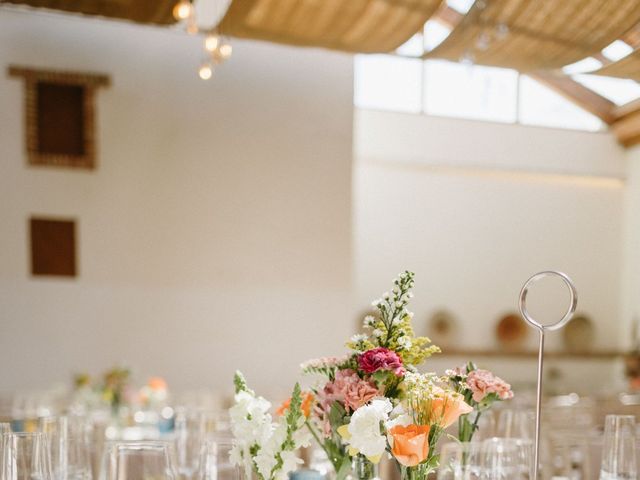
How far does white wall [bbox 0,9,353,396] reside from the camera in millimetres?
7785

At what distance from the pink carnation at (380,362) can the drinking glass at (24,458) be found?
906 millimetres

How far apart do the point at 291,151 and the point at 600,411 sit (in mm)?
3630

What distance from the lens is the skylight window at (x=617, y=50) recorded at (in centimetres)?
450

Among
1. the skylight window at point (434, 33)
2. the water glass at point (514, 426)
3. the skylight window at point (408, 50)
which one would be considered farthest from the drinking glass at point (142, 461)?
the skylight window at point (408, 50)

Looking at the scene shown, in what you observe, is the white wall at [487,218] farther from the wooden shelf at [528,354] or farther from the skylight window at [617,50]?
the skylight window at [617,50]

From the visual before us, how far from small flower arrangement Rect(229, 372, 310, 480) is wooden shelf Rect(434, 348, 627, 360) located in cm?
944

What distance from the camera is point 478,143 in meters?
11.9

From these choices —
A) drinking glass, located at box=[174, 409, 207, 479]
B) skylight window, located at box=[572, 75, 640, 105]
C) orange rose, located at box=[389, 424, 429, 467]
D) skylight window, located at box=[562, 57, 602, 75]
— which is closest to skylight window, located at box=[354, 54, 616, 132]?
skylight window, located at box=[572, 75, 640, 105]

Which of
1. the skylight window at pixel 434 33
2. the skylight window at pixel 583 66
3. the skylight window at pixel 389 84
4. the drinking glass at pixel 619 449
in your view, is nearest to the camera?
the drinking glass at pixel 619 449

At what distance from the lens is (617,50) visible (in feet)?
15.3

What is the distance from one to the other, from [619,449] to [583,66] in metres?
3.31

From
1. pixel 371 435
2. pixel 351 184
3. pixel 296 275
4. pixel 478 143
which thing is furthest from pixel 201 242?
pixel 371 435

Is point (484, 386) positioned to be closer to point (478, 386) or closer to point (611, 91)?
point (478, 386)

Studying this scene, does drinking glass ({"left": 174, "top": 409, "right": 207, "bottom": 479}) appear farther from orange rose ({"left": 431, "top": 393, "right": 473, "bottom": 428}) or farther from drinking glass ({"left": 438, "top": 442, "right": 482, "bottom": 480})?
orange rose ({"left": 431, "top": 393, "right": 473, "bottom": 428})
